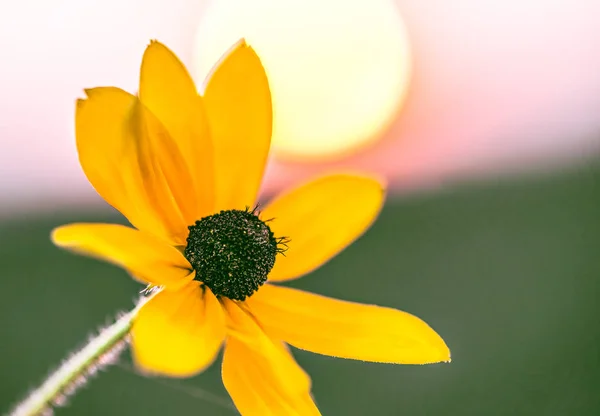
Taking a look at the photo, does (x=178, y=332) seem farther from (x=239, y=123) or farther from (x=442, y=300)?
(x=442, y=300)

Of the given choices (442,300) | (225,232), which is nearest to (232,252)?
(225,232)

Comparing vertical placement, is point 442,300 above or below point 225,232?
below

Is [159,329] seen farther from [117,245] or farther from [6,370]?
[6,370]

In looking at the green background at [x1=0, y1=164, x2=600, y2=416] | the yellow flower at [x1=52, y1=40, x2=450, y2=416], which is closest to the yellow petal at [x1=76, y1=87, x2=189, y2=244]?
the yellow flower at [x1=52, y1=40, x2=450, y2=416]

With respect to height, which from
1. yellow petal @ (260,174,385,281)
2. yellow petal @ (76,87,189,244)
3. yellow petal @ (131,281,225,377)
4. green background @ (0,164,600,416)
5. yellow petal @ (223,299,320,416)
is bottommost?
green background @ (0,164,600,416)

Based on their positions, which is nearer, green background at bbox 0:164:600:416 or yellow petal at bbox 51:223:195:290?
yellow petal at bbox 51:223:195:290

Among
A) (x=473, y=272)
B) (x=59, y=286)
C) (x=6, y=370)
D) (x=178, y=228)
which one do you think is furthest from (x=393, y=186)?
(x=178, y=228)

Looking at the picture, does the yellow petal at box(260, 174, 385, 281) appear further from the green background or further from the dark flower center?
the green background
